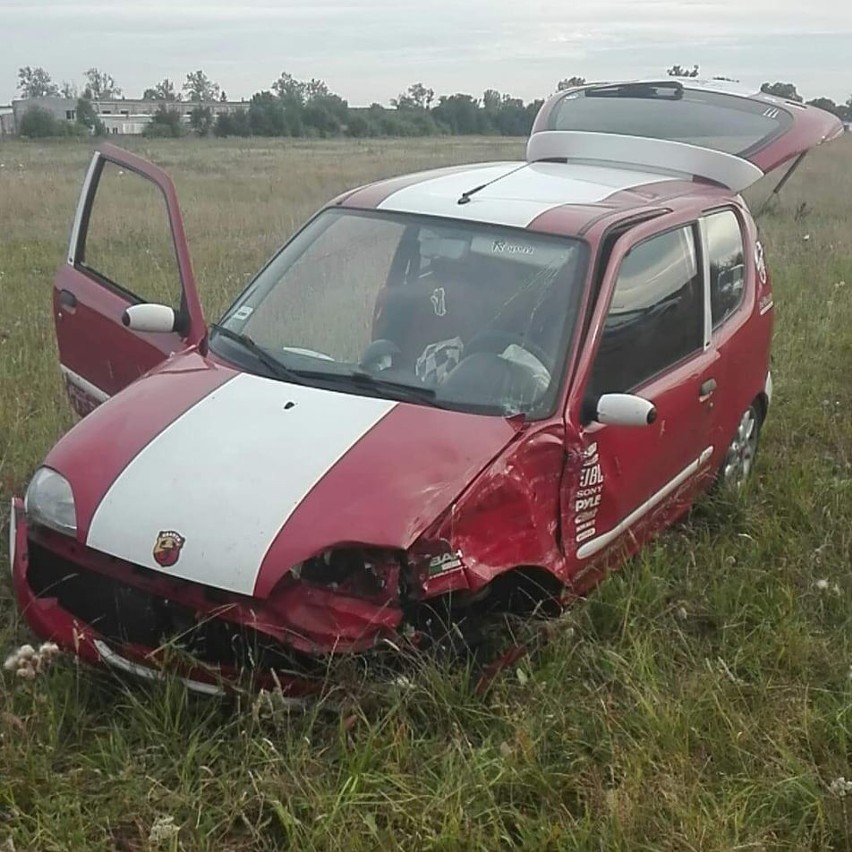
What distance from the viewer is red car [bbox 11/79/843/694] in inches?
118

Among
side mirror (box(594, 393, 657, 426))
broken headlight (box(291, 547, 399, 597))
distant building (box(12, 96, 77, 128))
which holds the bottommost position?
broken headlight (box(291, 547, 399, 597))

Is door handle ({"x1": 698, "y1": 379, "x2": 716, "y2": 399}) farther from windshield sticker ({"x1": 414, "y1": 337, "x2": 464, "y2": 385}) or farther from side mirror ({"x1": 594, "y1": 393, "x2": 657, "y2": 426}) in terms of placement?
windshield sticker ({"x1": 414, "y1": 337, "x2": 464, "y2": 385})

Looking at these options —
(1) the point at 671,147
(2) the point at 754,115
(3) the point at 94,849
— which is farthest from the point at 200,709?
(2) the point at 754,115

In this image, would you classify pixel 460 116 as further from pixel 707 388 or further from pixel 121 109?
pixel 707 388

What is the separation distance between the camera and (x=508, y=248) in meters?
3.91

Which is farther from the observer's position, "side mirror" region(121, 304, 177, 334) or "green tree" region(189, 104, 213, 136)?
"green tree" region(189, 104, 213, 136)

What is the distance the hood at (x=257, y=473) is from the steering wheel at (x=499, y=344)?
0.36 meters

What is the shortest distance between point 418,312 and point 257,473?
1.10 metres

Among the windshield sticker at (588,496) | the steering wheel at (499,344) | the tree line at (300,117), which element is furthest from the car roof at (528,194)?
the tree line at (300,117)

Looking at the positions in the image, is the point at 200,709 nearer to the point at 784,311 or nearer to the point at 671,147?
the point at 671,147

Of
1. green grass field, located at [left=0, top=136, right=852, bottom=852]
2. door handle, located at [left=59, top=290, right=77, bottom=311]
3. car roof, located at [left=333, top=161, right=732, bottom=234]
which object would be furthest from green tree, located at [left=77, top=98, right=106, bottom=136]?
green grass field, located at [left=0, top=136, right=852, bottom=852]

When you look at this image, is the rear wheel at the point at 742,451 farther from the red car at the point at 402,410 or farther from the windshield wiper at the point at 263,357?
the windshield wiper at the point at 263,357

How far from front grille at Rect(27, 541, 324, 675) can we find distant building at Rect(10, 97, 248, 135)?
60444 mm

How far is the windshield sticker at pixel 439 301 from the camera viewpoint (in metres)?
3.90
